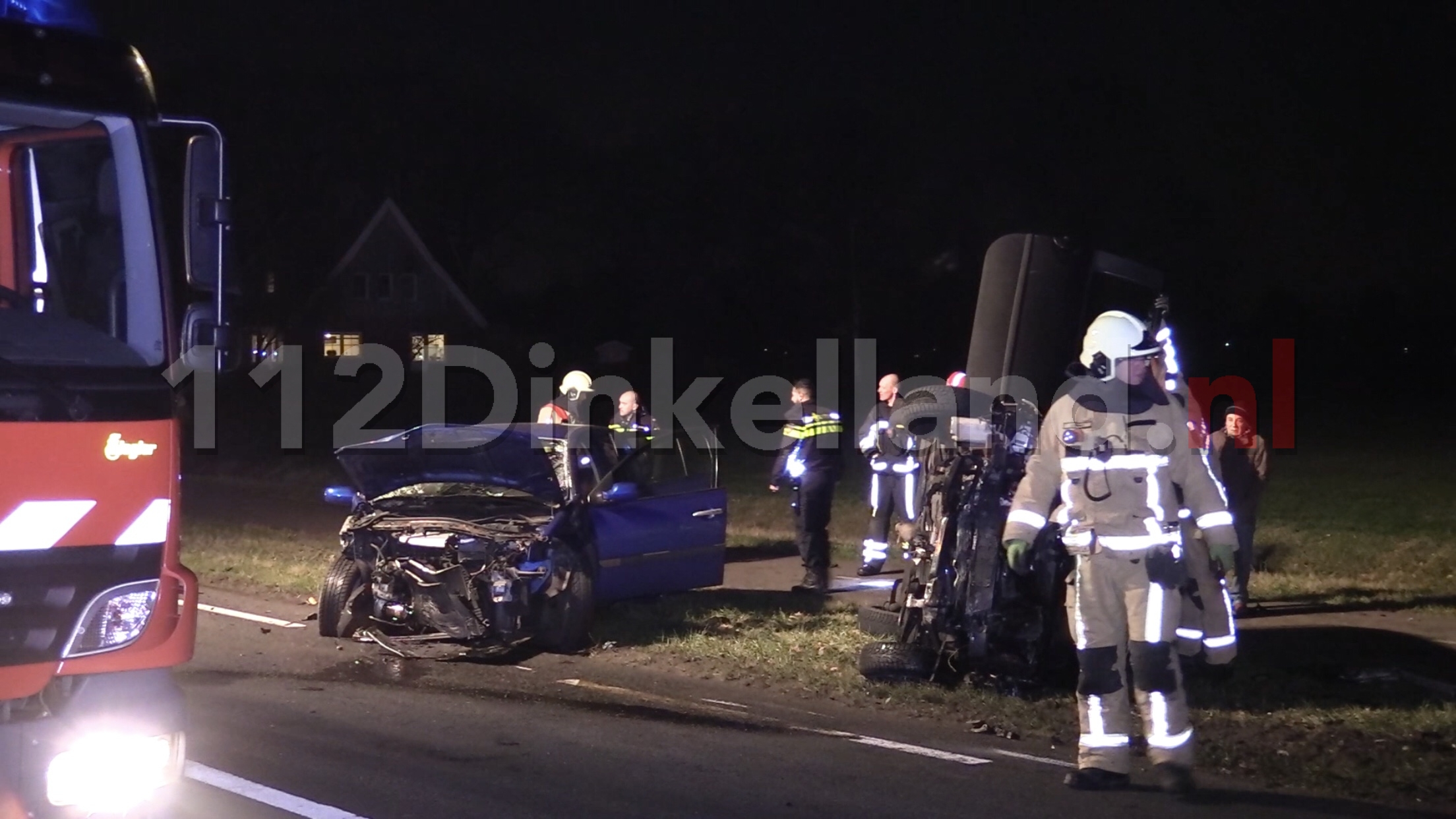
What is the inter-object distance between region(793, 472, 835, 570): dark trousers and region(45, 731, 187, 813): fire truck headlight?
26.3 feet

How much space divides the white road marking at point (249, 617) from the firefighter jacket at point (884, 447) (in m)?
4.87

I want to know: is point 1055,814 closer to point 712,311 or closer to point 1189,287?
point 1189,287

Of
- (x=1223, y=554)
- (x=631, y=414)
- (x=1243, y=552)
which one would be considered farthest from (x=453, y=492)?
(x=1243, y=552)

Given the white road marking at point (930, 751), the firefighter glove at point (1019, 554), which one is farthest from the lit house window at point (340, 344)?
the firefighter glove at point (1019, 554)

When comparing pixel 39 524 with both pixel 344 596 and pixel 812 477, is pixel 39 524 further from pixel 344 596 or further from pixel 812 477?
pixel 812 477

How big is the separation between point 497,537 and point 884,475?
4.75 m

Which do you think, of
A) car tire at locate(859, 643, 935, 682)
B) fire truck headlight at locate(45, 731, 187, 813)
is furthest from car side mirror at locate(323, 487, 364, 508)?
fire truck headlight at locate(45, 731, 187, 813)

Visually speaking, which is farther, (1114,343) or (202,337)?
(1114,343)

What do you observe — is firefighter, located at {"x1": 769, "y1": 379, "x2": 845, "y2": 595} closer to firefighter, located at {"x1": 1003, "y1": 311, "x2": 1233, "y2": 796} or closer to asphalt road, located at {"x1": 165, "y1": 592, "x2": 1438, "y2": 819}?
asphalt road, located at {"x1": 165, "y1": 592, "x2": 1438, "y2": 819}

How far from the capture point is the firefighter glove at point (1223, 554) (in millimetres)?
6508

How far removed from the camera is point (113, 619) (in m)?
4.70

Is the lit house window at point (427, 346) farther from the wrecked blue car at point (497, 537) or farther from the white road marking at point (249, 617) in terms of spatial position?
the wrecked blue car at point (497, 537)

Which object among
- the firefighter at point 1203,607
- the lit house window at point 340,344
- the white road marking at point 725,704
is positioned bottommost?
the white road marking at point 725,704

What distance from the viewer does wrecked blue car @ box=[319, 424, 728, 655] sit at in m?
9.55
